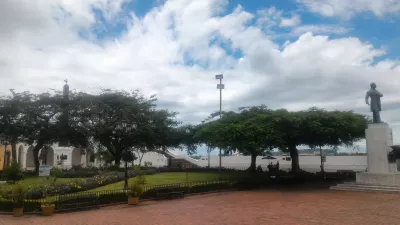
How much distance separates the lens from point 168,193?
63.3 feet

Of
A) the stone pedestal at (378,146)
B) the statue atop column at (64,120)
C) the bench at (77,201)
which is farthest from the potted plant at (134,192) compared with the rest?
the statue atop column at (64,120)

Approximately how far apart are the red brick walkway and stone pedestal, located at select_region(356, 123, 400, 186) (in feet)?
12.3

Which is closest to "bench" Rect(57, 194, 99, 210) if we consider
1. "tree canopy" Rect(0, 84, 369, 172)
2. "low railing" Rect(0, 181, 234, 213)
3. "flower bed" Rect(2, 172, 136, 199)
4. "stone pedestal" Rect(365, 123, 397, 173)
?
"low railing" Rect(0, 181, 234, 213)

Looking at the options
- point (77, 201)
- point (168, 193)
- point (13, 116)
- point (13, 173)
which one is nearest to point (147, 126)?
point (13, 116)

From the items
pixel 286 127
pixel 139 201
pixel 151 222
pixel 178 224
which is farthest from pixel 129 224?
pixel 286 127

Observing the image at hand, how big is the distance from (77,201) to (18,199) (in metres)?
2.44

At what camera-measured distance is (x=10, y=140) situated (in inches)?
1351

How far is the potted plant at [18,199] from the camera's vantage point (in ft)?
49.6

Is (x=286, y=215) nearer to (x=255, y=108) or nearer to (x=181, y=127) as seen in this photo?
(x=255, y=108)

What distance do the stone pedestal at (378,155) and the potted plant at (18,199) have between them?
19603 mm

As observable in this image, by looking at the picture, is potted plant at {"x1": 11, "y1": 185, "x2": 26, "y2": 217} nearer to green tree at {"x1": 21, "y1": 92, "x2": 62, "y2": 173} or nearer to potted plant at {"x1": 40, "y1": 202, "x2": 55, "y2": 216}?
potted plant at {"x1": 40, "y1": 202, "x2": 55, "y2": 216}

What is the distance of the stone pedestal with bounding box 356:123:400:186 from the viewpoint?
2223 cm

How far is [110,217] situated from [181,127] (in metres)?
29.5

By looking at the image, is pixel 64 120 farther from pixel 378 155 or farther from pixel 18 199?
pixel 378 155
